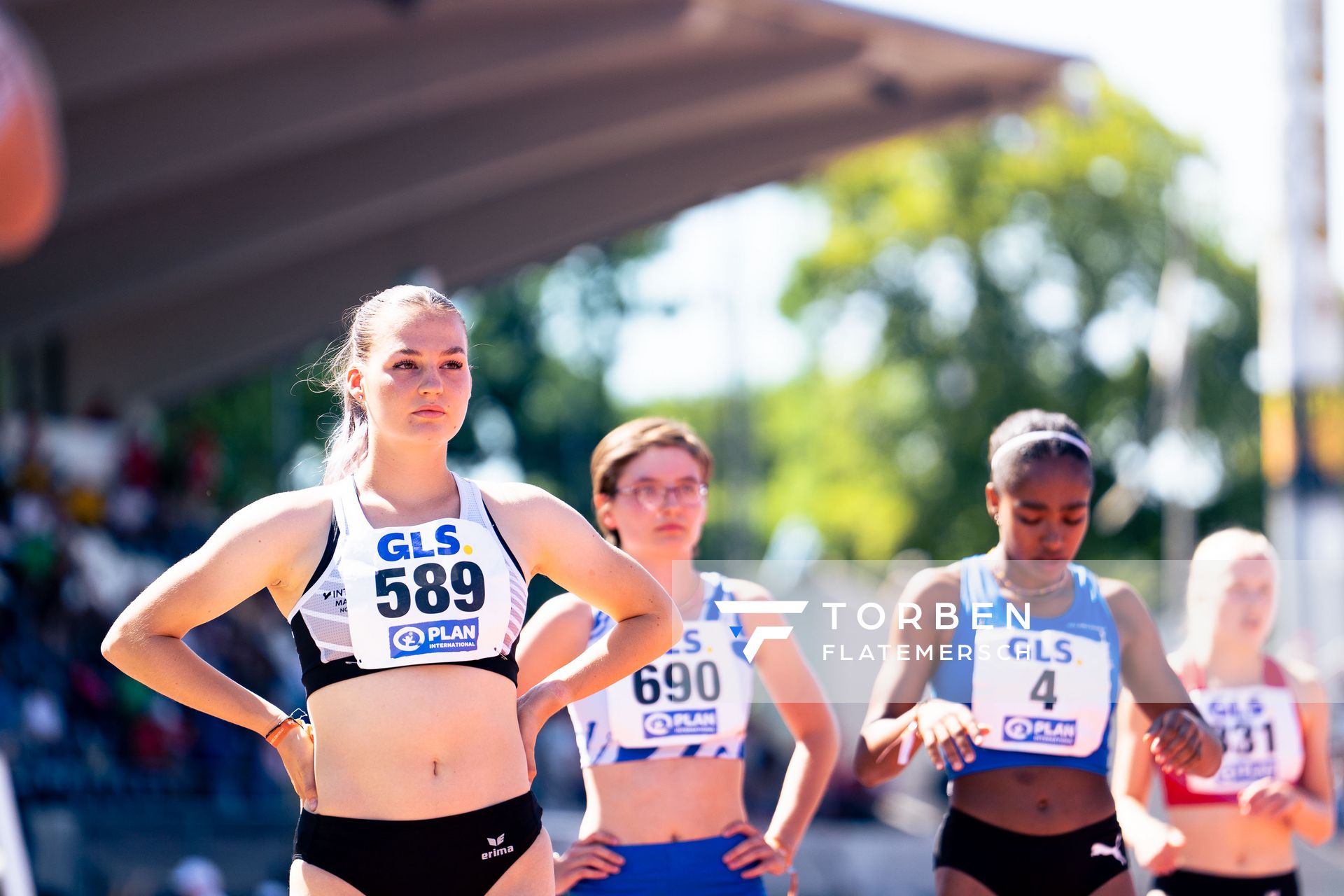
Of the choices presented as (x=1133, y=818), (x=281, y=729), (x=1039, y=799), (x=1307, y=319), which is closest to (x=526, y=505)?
(x=281, y=729)

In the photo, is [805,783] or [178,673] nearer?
[178,673]

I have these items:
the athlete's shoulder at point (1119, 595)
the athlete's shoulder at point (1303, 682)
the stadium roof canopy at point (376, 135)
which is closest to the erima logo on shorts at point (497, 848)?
the athlete's shoulder at point (1119, 595)

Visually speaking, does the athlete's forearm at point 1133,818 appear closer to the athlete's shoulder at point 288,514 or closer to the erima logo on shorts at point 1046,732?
the erima logo on shorts at point 1046,732

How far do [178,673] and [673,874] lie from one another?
160cm

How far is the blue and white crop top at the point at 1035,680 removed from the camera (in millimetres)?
4039

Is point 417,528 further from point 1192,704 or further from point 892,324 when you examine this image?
point 892,324

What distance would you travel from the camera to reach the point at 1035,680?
A: 4055 millimetres

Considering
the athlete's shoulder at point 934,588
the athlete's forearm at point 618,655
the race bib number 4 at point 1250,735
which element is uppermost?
the athlete's shoulder at point 934,588

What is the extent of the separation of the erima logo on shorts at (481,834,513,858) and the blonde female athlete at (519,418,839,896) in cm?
99

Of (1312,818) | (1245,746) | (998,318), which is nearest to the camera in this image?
(1312,818)

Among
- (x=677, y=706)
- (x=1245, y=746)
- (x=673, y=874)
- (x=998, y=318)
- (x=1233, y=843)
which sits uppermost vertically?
(x=998, y=318)

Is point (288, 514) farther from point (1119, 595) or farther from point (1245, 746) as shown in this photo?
point (1245, 746)

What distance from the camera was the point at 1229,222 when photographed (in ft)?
122

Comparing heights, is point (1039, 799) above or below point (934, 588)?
below
